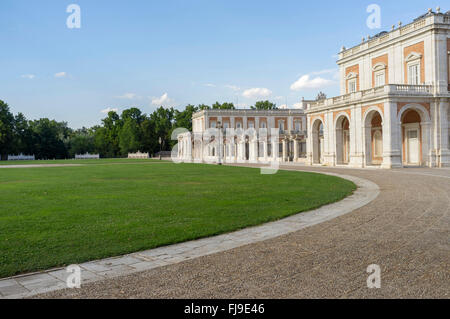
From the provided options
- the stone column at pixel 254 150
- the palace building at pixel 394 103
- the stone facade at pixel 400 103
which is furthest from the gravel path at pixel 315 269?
the stone column at pixel 254 150

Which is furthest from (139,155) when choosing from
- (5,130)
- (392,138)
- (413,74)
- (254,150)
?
(392,138)

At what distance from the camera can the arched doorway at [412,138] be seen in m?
32.3

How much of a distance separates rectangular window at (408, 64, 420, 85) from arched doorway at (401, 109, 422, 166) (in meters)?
2.51

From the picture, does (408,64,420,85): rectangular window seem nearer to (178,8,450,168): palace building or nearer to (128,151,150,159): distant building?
(178,8,450,168): palace building

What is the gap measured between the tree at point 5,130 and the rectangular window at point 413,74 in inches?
3316

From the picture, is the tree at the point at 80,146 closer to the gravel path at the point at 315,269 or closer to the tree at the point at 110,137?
the tree at the point at 110,137

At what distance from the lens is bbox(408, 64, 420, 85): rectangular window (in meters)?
32.3

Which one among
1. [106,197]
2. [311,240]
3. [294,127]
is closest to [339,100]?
[106,197]

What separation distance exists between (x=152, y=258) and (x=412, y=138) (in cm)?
3273

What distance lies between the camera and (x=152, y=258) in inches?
236

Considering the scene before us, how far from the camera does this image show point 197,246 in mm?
6707

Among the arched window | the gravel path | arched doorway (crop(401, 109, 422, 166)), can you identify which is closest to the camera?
the gravel path

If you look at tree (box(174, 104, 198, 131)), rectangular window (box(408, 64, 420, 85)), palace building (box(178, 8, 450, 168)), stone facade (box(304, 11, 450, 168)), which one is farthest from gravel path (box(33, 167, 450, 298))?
tree (box(174, 104, 198, 131))

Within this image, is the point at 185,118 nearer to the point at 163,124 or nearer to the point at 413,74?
the point at 163,124
